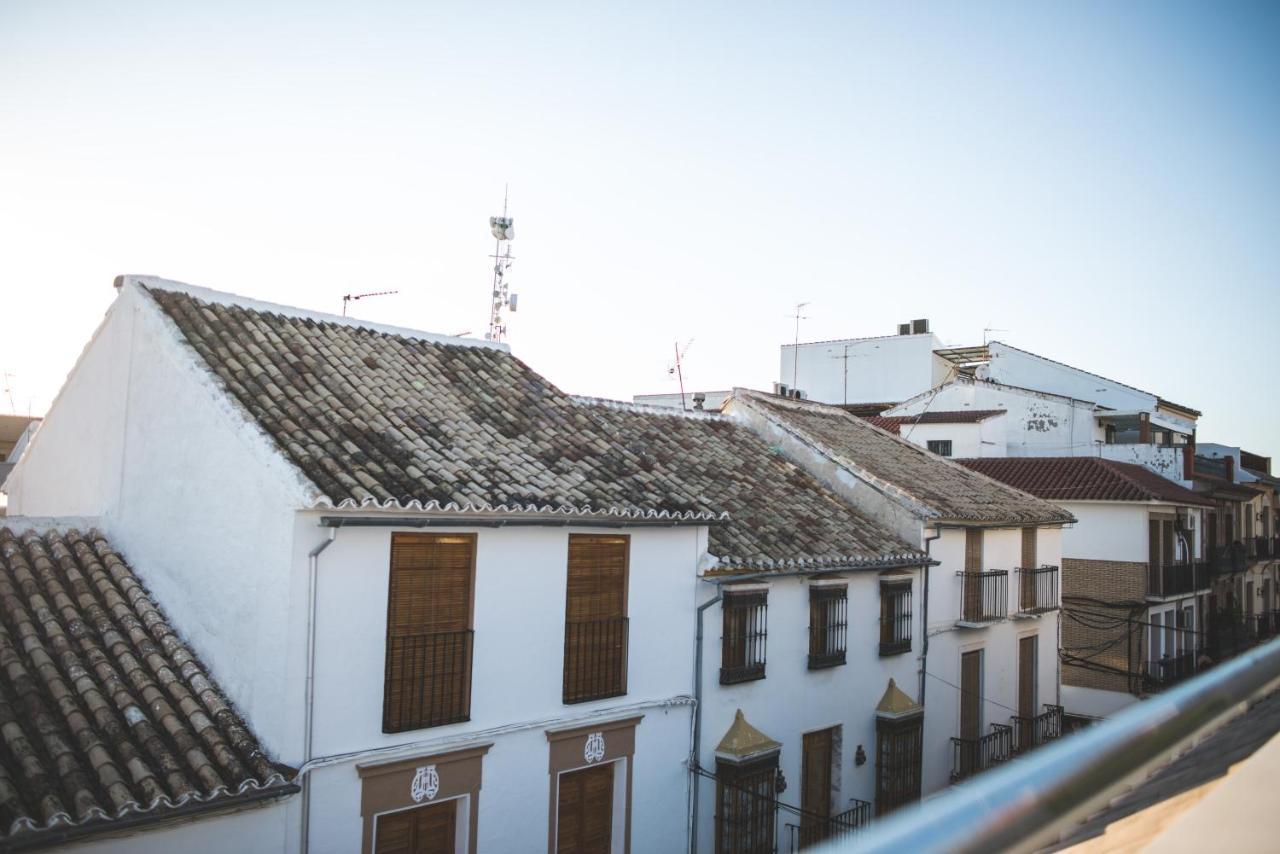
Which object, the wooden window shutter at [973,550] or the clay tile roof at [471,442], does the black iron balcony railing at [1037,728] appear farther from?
the clay tile roof at [471,442]

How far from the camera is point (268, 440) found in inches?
337

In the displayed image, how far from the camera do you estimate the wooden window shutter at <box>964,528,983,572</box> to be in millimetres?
17219

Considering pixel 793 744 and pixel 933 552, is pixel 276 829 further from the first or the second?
pixel 933 552

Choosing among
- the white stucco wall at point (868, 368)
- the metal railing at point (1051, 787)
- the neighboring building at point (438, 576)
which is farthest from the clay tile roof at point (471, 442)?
the white stucco wall at point (868, 368)

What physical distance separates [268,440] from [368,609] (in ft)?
6.11

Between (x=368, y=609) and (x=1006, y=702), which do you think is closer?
(x=368, y=609)

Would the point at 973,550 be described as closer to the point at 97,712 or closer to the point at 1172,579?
the point at 1172,579

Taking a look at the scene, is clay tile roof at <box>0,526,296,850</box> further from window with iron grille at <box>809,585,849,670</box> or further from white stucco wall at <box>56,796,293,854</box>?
window with iron grille at <box>809,585,849,670</box>

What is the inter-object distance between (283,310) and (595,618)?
5.60 meters

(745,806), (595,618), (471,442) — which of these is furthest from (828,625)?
(471,442)

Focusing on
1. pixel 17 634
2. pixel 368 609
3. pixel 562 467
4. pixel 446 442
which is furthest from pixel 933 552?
pixel 17 634

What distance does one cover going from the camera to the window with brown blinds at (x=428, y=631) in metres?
8.88

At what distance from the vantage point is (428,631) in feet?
30.1

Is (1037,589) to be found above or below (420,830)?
above
